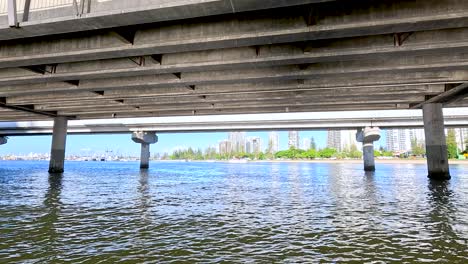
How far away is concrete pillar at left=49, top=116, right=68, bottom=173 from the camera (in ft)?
147

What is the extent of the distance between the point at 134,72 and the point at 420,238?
783 inches

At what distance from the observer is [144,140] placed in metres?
64.7

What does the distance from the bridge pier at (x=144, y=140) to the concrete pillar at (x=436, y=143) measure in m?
53.7

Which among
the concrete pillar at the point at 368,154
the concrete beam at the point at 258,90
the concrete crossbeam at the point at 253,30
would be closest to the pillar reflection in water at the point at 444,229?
the concrete crossbeam at the point at 253,30

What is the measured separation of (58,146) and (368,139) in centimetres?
5427

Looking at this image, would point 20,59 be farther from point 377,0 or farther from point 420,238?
point 420,238

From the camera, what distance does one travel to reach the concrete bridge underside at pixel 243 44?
Answer: 1286 cm

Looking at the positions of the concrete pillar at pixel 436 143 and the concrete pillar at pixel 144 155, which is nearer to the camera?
the concrete pillar at pixel 436 143

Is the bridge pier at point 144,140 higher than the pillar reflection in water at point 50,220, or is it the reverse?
the bridge pier at point 144,140

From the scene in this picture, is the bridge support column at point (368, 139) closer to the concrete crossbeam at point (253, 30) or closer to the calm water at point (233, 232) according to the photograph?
the calm water at point (233, 232)

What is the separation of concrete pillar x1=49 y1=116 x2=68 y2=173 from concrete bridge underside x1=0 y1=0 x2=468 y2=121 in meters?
18.4

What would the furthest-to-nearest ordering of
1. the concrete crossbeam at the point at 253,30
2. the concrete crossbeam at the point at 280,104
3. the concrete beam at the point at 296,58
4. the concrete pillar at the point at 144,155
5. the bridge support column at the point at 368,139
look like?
the concrete pillar at the point at 144,155 < the bridge support column at the point at 368,139 < the concrete crossbeam at the point at 280,104 < the concrete beam at the point at 296,58 < the concrete crossbeam at the point at 253,30

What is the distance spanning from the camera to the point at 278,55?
694 inches

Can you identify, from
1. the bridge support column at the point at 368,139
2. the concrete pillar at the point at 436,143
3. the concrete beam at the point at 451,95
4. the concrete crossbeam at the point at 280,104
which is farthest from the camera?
the bridge support column at the point at 368,139
